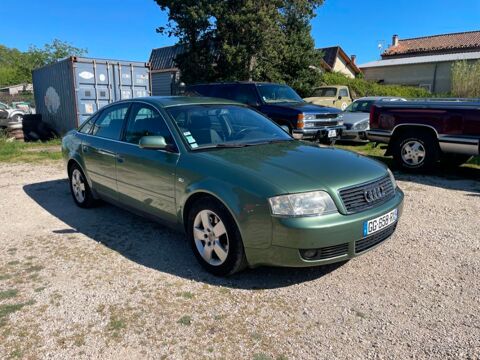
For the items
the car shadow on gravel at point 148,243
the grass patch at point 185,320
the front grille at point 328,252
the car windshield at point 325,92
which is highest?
the car windshield at point 325,92

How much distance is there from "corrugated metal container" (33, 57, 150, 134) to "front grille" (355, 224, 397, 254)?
11.4 meters

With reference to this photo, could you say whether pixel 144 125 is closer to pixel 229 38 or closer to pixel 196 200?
pixel 196 200

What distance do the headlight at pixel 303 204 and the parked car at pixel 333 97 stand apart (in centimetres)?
1400

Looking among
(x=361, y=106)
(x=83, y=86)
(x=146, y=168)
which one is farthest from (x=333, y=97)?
(x=146, y=168)

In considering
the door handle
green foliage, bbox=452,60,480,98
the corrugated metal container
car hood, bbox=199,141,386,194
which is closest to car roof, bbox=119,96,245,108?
the door handle

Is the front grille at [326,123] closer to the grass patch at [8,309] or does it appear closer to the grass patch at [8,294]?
the grass patch at [8,294]

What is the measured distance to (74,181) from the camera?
5.81m

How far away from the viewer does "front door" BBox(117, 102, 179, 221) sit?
12.8 ft

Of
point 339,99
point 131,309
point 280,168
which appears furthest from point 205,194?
point 339,99

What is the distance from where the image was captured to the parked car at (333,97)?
16.6 meters

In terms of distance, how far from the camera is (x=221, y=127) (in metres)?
4.30

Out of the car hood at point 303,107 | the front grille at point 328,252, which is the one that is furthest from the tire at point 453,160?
the front grille at point 328,252

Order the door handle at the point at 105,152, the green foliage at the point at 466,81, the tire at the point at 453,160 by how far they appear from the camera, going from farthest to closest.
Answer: the green foliage at the point at 466,81
the tire at the point at 453,160
the door handle at the point at 105,152

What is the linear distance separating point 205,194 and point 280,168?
0.71 metres
